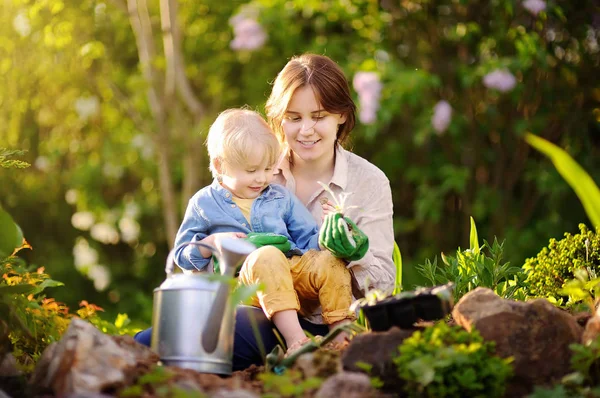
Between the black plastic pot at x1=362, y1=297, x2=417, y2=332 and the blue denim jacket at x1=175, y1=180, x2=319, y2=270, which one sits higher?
the blue denim jacket at x1=175, y1=180, x2=319, y2=270

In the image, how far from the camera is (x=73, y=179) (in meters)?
7.24

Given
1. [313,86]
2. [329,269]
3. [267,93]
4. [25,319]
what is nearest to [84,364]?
[25,319]

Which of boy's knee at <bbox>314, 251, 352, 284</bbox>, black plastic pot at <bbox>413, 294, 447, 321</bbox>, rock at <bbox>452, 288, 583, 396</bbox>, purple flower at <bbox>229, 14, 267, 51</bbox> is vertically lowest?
rock at <bbox>452, 288, 583, 396</bbox>

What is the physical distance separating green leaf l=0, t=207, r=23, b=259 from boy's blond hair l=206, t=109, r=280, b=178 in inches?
27.7

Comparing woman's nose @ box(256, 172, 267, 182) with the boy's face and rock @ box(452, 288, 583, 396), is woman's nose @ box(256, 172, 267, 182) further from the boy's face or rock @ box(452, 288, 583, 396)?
rock @ box(452, 288, 583, 396)

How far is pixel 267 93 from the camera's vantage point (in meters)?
6.71

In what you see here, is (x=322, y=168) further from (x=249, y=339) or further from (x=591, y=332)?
(x=591, y=332)

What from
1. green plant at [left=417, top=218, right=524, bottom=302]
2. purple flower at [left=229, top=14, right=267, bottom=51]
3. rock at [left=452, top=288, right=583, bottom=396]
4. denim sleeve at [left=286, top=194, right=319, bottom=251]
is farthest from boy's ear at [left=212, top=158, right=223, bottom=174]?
purple flower at [left=229, top=14, right=267, bottom=51]

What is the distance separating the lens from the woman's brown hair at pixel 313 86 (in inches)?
126

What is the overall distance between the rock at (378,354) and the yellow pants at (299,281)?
0.43 meters

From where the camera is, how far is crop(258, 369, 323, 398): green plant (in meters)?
2.16

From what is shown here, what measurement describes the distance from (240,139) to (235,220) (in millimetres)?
295

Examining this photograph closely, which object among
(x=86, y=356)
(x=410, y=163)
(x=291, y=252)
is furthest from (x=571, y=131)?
(x=86, y=356)

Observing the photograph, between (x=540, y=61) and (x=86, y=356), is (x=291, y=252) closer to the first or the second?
(x=86, y=356)
